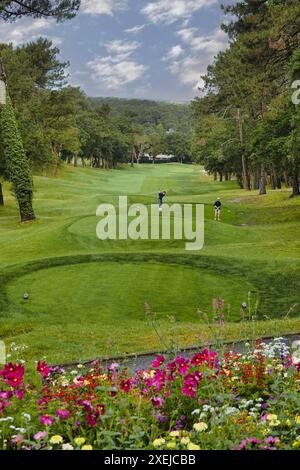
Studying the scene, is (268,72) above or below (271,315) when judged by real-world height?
above

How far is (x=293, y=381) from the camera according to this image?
7.14m

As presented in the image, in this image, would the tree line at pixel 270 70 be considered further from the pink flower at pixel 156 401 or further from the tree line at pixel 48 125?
the pink flower at pixel 156 401

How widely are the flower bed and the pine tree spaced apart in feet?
103

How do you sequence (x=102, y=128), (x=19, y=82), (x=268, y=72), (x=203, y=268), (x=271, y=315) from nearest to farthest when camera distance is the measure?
1. (x=271, y=315)
2. (x=203, y=268)
3. (x=268, y=72)
4. (x=19, y=82)
5. (x=102, y=128)

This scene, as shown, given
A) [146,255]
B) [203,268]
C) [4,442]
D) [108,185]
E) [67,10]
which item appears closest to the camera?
[4,442]

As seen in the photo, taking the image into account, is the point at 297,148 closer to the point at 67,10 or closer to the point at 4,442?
the point at 67,10

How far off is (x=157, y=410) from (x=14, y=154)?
109 ft

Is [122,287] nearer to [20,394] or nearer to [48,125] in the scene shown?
[20,394]

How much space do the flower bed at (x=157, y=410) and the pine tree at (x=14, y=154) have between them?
103ft

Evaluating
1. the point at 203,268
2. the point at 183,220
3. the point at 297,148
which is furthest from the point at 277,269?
the point at 297,148

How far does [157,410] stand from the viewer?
236 inches

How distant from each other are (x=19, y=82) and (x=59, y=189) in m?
15.6

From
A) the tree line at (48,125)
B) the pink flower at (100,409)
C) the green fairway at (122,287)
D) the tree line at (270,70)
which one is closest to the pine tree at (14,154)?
the tree line at (48,125)

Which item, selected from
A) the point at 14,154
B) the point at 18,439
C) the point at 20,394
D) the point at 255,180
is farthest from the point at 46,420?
the point at 255,180
